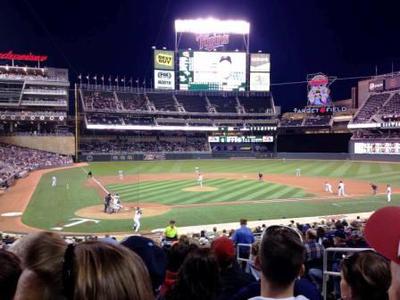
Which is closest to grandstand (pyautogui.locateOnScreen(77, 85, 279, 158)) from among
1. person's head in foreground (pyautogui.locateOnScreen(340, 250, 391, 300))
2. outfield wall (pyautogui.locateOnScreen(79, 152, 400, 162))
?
outfield wall (pyautogui.locateOnScreen(79, 152, 400, 162))

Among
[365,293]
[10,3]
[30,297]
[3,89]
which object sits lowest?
[365,293]

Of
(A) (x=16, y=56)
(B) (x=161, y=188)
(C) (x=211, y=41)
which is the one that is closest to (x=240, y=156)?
(C) (x=211, y=41)

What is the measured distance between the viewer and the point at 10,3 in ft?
196

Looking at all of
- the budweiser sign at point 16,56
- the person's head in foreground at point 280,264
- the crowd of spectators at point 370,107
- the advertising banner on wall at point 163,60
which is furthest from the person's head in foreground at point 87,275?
the budweiser sign at point 16,56

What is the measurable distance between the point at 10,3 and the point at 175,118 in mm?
40375

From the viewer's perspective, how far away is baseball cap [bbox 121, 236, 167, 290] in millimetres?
2584

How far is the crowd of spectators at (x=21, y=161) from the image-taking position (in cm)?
4286

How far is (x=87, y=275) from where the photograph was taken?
1.60 metres

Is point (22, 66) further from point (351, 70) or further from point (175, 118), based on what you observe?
point (351, 70)

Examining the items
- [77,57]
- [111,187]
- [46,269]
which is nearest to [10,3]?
[77,57]

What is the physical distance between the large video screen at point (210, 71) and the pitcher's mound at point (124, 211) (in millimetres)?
54014

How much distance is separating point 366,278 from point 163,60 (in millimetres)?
78273

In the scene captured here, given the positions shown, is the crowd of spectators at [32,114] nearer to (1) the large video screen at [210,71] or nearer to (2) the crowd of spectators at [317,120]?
(1) the large video screen at [210,71]

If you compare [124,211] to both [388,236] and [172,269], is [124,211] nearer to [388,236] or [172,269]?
[172,269]
